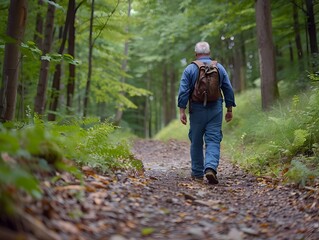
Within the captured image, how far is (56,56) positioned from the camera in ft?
17.0

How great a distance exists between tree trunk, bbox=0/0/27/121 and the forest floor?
4.97 feet

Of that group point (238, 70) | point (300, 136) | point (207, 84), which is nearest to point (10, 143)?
point (207, 84)

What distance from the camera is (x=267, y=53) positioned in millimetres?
9484

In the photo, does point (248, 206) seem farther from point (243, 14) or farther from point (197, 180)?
point (243, 14)

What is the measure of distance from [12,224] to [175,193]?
8.03 feet

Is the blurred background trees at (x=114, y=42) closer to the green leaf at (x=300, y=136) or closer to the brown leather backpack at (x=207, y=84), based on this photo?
the brown leather backpack at (x=207, y=84)

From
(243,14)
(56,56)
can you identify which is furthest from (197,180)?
(243,14)

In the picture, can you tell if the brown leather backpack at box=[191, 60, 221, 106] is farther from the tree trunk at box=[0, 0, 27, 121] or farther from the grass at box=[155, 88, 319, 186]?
the tree trunk at box=[0, 0, 27, 121]

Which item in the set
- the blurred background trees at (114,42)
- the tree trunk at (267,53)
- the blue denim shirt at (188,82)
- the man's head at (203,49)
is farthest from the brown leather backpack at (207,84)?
the tree trunk at (267,53)

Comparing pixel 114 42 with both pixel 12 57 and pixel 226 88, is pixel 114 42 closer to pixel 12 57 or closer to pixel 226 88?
pixel 226 88

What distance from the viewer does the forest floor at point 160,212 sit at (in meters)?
2.44

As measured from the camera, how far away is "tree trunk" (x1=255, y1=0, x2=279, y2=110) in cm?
944

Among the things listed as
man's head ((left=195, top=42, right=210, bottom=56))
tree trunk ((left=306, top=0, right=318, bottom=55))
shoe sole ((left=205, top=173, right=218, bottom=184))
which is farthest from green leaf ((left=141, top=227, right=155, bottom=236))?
tree trunk ((left=306, top=0, right=318, bottom=55))

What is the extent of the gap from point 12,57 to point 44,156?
1.95 m
